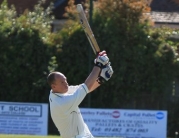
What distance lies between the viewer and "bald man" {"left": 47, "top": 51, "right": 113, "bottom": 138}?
7191 mm

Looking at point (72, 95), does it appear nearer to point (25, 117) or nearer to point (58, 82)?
point (58, 82)

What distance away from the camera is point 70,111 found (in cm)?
733

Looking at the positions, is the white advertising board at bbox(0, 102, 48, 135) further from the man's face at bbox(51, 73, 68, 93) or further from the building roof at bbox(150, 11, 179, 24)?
the man's face at bbox(51, 73, 68, 93)

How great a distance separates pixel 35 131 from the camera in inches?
747

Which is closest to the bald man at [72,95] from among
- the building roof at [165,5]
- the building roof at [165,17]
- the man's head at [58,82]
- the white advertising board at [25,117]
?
the man's head at [58,82]

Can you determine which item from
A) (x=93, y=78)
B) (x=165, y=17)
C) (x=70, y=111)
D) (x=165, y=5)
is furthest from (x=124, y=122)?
(x=93, y=78)

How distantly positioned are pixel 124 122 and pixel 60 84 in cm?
1187

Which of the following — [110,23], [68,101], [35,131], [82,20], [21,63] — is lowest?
[35,131]

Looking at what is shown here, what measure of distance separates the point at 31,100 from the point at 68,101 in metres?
14.6

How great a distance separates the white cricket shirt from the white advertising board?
452 inches

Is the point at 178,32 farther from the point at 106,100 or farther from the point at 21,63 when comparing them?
the point at 21,63

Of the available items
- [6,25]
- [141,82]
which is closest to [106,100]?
[141,82]

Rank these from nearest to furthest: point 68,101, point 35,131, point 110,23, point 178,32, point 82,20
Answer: point 68,101
point 82,20
point 35,131
point 110,23
point 178,32

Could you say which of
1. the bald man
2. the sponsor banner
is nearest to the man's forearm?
the bald man
